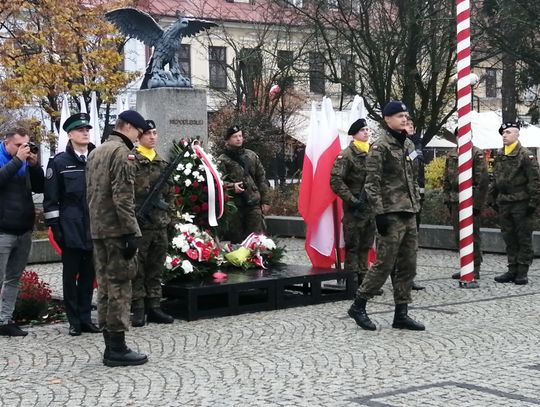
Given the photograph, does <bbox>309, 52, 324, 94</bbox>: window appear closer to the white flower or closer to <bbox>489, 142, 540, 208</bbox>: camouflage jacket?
<bbox>489, 142, 540, 208</bbox>: camouflage jacket

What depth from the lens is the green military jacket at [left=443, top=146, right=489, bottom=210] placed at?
1326 centimetres

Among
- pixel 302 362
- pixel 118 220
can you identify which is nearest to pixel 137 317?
pixel 118 220

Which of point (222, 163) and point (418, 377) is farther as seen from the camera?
point (222, 163)

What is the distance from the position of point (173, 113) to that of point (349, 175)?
7.71 feet

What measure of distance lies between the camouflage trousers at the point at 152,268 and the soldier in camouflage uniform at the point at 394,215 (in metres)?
2.08

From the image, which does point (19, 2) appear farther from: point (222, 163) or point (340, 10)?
point (222, 163)

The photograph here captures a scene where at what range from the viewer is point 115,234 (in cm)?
791

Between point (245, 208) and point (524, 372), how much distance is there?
5.98m

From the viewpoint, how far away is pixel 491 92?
2181 inches

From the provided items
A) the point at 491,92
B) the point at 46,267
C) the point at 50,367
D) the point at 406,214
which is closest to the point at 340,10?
the point at 46,267

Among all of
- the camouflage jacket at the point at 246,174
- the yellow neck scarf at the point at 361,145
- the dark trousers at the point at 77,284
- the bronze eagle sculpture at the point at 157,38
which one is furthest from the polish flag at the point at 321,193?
the dark trousers at the point at 77,284

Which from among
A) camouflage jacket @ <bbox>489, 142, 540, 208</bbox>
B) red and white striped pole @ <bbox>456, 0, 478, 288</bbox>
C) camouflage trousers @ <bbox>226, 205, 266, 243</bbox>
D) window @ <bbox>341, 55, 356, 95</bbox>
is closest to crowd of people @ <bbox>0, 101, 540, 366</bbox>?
camouflage trousers @ <bbox>226, 205, 266, 243</bbox>

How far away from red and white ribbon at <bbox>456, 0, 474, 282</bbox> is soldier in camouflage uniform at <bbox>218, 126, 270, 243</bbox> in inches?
102

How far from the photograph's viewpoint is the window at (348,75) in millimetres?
25152
